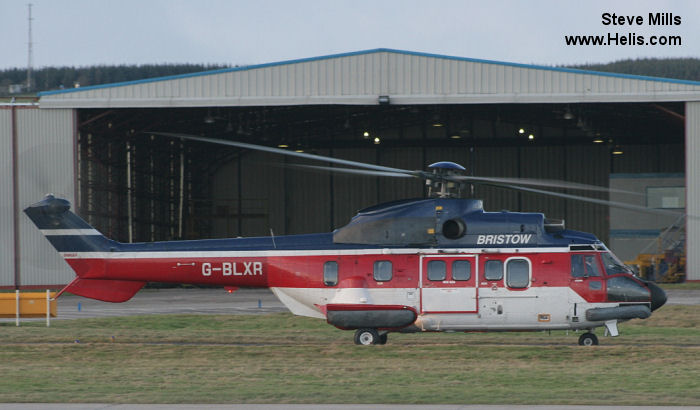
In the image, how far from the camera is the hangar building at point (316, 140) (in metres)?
43.2

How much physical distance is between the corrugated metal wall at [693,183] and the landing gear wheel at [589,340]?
23547mm

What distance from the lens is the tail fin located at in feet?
75.2

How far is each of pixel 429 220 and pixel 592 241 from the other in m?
3.74

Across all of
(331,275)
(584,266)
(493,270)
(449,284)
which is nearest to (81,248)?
(331,275)

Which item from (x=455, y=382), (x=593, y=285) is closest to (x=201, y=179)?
(x=593, y=285)

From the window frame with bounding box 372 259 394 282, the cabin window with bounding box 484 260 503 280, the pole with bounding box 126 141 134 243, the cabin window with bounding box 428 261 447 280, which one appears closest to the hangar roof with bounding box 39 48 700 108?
the pole with bounding box 126 141 134 243

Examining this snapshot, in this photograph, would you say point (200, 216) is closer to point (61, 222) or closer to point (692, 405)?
point (61, 222)

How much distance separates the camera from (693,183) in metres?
43.4

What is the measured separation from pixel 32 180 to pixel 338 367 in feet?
97.6

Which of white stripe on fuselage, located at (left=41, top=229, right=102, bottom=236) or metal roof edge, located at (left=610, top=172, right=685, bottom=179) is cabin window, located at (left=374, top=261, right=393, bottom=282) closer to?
white stripe on fuselage, located at (left=41, top=229, right=102, bottom=236)

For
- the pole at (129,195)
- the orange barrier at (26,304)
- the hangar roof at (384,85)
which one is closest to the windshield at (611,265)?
the orange barrier at (26,304)

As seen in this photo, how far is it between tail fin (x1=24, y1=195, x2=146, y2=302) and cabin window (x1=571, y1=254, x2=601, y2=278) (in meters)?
10.2

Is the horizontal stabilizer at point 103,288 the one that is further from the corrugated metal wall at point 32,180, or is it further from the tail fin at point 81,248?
the corrugated metal wall at point 32,180

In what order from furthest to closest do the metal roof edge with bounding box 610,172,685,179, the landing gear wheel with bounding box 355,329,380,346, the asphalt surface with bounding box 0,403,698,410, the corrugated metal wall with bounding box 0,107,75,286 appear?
the metal roof edge with bounding box 610,172,685,179, the corrugated metal wall with bounding box 0,107,75,286, the landing gear wheel with bounding box 355,329,380,346, the asphalt surface with bounding box 0,403,698,410
